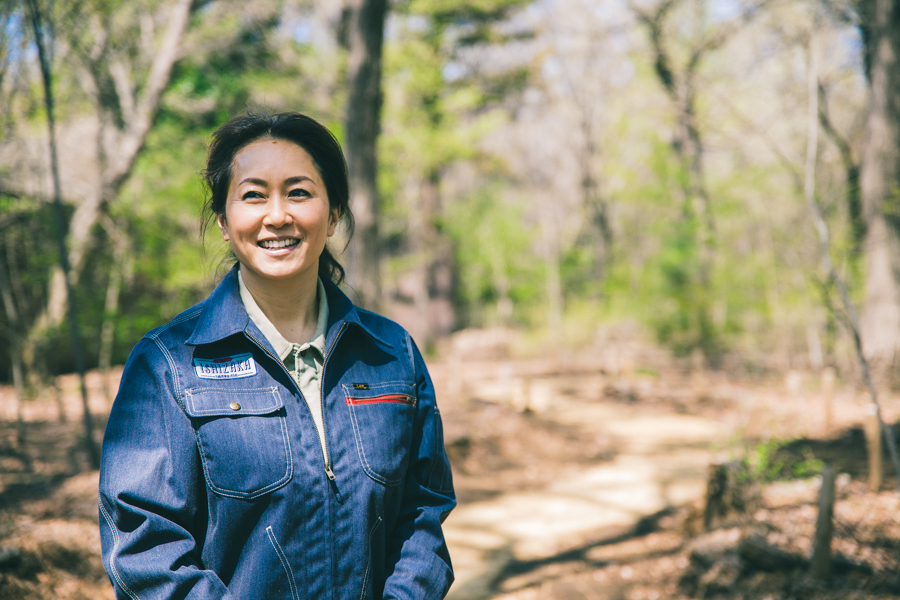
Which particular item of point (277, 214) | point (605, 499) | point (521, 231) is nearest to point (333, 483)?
point (277, 214)

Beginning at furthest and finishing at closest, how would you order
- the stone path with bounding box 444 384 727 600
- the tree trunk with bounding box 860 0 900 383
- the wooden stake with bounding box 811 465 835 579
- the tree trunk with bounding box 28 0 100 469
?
the tree trunk with bounding box 860 0 900 383
the stone path with bounding box 444 384 727 600
the tree trunk with bounding box 28 0 100 469
the wooden stake with bounding box 811 465 835 579

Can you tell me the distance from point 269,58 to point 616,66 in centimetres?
1057

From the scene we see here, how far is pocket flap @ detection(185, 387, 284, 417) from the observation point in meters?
1.43

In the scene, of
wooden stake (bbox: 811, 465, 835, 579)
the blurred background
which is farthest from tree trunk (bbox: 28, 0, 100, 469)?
wooden stake (bbox: 811, 465, 835, 579)

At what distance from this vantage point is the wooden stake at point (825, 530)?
386 centimetres

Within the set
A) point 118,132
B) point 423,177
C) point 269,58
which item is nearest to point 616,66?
point 423,177

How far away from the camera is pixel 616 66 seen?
57.0 ft

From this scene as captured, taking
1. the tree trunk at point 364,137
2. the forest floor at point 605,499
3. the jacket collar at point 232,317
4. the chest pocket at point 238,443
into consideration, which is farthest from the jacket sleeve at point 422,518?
the tree trunk at point 364,137

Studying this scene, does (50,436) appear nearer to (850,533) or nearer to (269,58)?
(269,58)

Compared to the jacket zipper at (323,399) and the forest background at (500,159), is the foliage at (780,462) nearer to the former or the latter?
the forest background at (500,159)

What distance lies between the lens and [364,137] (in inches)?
280

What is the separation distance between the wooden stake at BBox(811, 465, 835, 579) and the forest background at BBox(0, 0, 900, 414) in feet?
5.53

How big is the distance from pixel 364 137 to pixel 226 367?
595 centimetres

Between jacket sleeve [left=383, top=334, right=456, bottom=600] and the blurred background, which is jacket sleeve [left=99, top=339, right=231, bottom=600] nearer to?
jacket sleeve [left=383, top=334, right=456, bottom=600]
